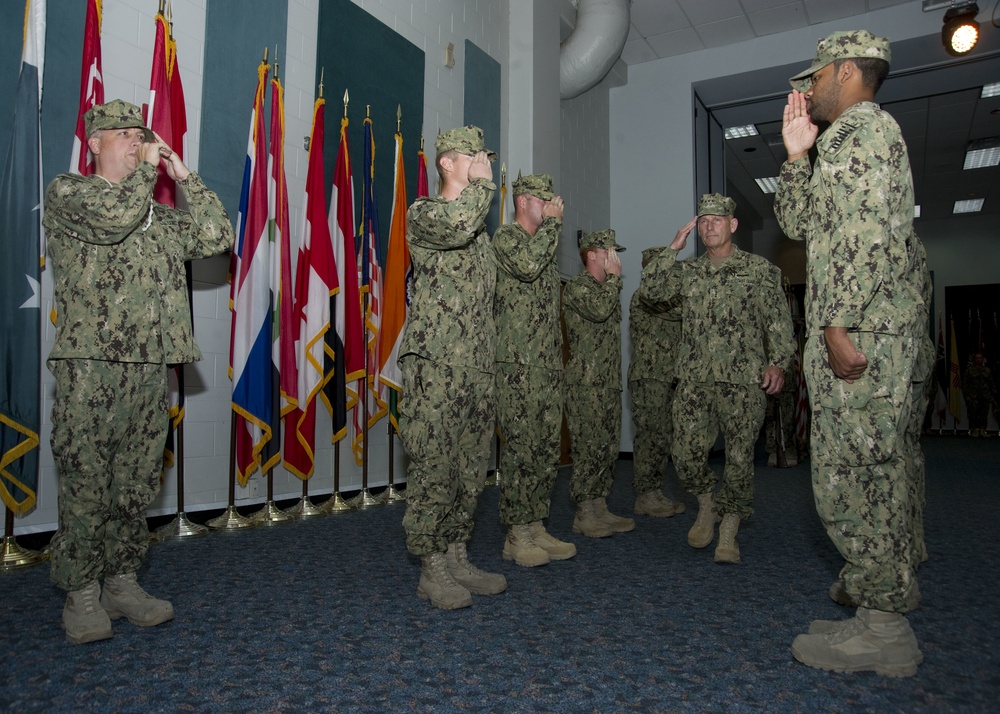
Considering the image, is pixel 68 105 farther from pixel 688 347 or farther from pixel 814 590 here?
pixel 814 590

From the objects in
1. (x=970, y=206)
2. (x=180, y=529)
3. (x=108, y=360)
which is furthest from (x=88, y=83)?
(x=970, y=206)

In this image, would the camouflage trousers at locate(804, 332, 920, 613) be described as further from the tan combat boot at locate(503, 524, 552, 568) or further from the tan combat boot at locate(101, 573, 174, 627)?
the tan combat boot at locate(101, 573, 174, 627)

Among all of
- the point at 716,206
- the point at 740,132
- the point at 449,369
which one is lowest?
the point at 449,369

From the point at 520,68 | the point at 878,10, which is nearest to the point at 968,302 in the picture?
the point at 878,10

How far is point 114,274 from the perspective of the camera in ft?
6.84

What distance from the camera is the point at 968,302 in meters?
13.5

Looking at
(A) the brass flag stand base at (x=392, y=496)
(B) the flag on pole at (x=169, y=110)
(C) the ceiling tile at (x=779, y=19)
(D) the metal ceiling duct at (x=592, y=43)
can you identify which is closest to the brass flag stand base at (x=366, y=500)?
(A) the brass flag stand base at (x=392, y=496)

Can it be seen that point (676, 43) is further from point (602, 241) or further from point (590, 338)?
point (590, 338)

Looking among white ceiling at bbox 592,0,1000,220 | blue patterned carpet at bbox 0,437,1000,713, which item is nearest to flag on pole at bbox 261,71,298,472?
blue patterned carpet at bbox 0,437,1000,713

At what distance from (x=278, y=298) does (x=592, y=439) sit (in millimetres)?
1767

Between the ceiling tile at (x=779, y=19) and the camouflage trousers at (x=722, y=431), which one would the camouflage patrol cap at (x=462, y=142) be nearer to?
the camouflage trousers at (x=722, y=431)

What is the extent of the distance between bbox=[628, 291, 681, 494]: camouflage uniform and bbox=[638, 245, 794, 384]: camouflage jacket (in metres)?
1.03

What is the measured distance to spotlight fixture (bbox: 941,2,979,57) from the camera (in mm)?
6082

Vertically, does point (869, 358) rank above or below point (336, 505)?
above
